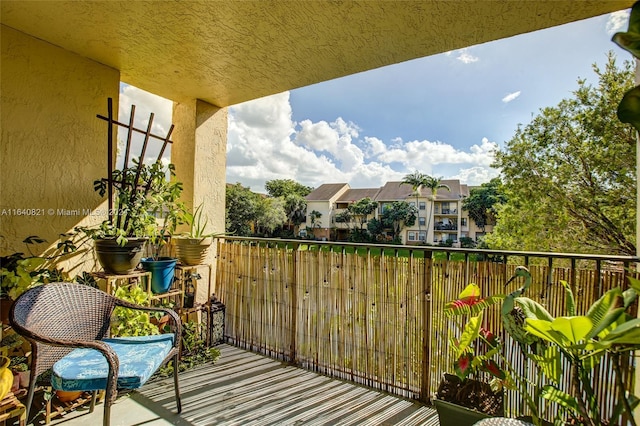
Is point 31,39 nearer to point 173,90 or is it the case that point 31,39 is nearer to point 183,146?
point 173,90

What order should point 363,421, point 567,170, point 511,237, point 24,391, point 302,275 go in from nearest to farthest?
point 24,391 → point 363,421 → point 302,275 → point 567,170 → point 511,237

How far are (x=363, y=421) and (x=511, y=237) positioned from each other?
9.41m

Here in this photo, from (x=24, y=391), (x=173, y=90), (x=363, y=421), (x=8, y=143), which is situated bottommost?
(x=363, y=421)

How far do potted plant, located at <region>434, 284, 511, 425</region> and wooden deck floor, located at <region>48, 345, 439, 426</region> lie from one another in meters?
0.47

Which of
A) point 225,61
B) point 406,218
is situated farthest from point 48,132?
point 406,218

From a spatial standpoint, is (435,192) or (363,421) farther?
(435,192)

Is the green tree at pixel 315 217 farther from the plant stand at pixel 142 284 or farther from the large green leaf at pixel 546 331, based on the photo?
the large green leaf at pixel 546 331

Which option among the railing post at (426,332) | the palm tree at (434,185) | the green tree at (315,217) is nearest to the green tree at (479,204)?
the palm tree at (434,185)

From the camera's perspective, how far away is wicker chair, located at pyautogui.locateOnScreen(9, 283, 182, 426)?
146 cm

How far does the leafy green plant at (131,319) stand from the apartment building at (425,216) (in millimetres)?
27325

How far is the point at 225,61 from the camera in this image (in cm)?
242

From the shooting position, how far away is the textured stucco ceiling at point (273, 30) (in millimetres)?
1770

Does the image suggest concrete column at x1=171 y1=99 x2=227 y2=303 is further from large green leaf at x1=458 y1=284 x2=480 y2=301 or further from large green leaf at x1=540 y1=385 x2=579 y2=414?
large green leaf at x1=540 y1=385 x2=579 y2=414

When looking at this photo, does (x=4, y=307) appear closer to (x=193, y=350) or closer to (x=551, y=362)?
(x=193, y=350)
